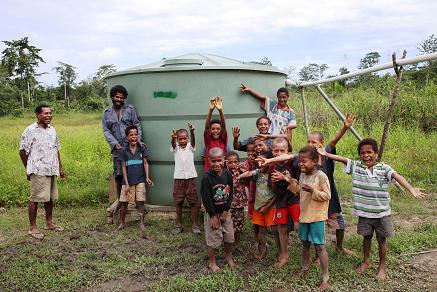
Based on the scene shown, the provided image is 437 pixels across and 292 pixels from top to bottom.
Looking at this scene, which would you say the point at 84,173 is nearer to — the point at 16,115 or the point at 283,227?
the point at 283,227

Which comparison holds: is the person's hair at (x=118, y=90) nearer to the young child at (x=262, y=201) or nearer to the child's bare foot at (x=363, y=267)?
the young child at (x=262, y=201)

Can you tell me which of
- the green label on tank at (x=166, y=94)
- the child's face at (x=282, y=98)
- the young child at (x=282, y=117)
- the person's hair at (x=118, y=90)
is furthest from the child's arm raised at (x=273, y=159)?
the person's hair at (x=118, y=90)

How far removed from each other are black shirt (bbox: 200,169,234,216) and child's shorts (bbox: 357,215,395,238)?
3.62ft

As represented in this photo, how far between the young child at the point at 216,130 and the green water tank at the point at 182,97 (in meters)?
0.32

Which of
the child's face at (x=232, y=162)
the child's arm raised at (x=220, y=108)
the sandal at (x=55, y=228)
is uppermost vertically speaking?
the child's arm raised at (x=220, y=108)

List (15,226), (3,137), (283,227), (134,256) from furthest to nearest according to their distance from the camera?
(3,137) < (15,226) < (134,256) < (283,227)

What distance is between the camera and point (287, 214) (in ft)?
12.3

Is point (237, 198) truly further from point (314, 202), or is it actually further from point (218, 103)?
point (218, 103)

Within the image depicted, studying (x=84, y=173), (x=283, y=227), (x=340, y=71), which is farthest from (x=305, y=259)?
(x=340, y=71)

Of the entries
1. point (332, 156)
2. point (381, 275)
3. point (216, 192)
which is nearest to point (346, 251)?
point (381, 275)

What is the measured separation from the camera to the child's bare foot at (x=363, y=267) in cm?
356

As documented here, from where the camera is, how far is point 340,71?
21.9 metres

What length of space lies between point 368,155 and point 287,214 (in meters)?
0.85

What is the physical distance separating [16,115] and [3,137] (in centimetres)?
1378
